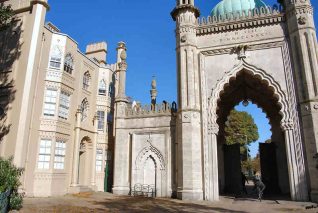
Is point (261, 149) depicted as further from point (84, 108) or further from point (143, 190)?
point (84, 108)

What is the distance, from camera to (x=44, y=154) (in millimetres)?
17297

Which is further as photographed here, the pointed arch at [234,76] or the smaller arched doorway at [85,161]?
the smaller arched doorway at [85,161]

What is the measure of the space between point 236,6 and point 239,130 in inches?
1000

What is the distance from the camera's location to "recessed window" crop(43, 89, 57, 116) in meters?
18.0

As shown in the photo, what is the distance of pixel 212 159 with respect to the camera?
1612 centimetres

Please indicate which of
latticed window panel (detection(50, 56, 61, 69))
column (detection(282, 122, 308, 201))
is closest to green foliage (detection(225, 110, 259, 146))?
column (detection(282, 122, 308, 201))

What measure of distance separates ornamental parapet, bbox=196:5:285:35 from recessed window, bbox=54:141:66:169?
12.6m

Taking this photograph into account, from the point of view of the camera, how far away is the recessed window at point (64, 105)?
61.8ft

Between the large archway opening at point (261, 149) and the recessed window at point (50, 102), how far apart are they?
12.1 meters

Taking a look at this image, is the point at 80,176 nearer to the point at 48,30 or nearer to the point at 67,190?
the point at 67,190

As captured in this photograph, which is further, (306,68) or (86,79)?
(86,79)

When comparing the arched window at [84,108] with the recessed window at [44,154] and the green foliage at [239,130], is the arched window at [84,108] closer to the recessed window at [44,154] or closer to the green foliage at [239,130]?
the recessed window at [44,154]

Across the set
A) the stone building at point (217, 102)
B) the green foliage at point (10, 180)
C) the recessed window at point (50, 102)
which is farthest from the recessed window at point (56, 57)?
the green foliage at point (10, 180)

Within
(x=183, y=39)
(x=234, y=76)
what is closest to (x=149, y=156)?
(x=234, y=76)
